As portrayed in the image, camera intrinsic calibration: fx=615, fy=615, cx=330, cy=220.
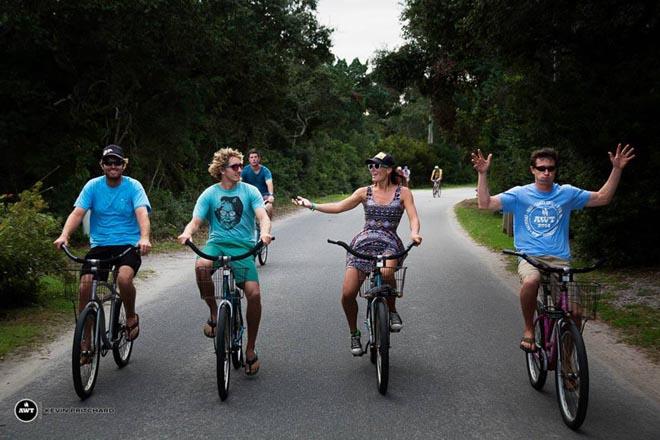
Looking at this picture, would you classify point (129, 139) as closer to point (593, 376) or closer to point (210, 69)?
point (210, 69)

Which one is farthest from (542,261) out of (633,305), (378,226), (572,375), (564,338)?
(633,305)

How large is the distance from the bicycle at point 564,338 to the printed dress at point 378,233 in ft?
3.96

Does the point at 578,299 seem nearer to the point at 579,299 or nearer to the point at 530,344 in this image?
the point at 579,299

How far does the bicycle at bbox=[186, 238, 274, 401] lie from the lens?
15.4 ft

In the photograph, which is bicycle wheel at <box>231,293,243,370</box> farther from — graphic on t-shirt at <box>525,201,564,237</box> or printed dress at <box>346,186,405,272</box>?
graphic on t-shirt at <box>525,201,564,237</box>

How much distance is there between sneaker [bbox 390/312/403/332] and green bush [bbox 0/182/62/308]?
467cm

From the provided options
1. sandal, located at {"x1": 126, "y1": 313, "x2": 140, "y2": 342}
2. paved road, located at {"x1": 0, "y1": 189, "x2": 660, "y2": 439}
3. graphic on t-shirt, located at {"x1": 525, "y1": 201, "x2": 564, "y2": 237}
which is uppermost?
graphic on t-shirt, located at {"x1": 525, "y1": 201, "x2": 564, "y2": 237}

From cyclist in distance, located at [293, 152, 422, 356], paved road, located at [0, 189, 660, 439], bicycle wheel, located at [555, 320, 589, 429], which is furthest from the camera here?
cyclist in distance, located at [293, 152, 422, 356]

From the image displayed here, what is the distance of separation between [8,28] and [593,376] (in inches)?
457

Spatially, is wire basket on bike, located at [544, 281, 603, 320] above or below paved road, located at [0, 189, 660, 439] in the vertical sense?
above

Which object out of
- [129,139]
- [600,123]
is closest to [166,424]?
[600,123]

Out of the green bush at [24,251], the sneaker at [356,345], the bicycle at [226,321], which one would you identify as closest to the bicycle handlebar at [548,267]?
the sneaker at [356,345]

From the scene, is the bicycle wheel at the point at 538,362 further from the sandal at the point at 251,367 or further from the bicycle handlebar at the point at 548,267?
the sandal at the point at 251,367

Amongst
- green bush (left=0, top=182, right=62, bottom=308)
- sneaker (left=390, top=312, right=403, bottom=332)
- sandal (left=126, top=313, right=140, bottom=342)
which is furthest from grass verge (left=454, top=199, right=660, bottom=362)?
green bush (left=0, top=182, right=62, bottom=308)
